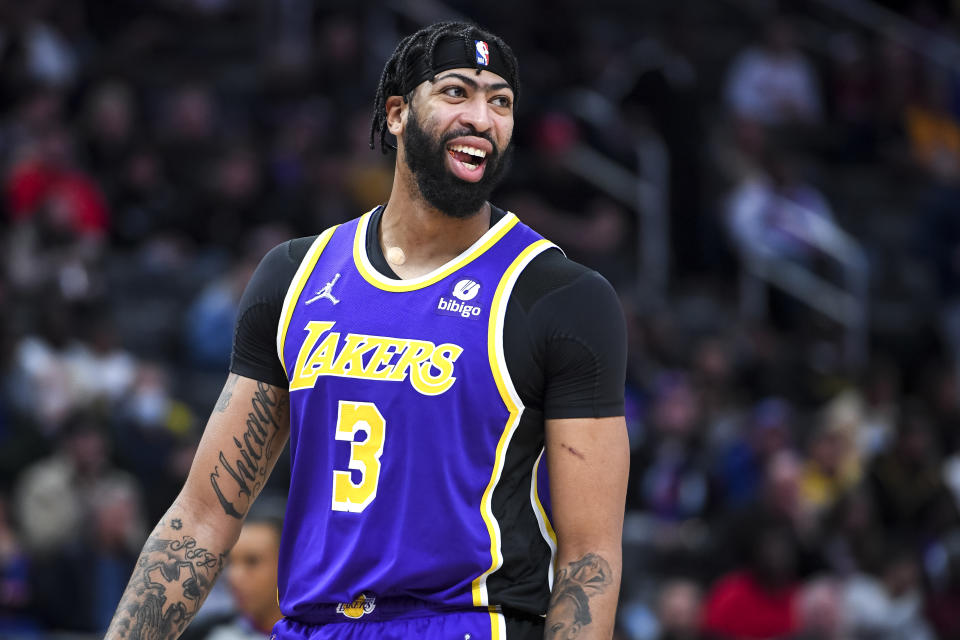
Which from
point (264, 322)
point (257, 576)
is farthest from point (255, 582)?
point (264, 322)

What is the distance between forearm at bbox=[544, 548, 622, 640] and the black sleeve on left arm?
0.35 m

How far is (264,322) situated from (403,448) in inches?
23.9

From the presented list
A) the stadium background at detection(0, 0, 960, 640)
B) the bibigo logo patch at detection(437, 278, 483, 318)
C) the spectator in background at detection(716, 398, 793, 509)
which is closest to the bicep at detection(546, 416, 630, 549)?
the bibigo logo patch at detection(437, 278, 483, 318)

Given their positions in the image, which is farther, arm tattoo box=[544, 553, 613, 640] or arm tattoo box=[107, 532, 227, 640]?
arm tattoo box=[107, 532, 227, 640]

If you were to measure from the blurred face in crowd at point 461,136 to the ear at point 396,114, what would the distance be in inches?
3.4

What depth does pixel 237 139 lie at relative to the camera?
1397 centimetres

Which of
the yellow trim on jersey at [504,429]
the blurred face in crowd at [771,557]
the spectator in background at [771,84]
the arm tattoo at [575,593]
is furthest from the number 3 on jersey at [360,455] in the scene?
the spectator in background at [771,84]

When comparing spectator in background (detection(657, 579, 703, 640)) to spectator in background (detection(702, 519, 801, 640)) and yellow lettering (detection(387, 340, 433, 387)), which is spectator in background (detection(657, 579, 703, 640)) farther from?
yellow lettering (detection(387, 340, 433, 387))

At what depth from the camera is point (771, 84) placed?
1709cm

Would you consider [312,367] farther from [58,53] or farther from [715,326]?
[58,53]

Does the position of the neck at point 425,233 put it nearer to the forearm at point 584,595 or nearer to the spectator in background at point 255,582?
the forearm at point 584,595

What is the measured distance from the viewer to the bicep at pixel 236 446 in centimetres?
427

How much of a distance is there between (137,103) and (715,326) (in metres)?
5.64

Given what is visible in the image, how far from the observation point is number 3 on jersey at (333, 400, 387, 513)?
394 cm
